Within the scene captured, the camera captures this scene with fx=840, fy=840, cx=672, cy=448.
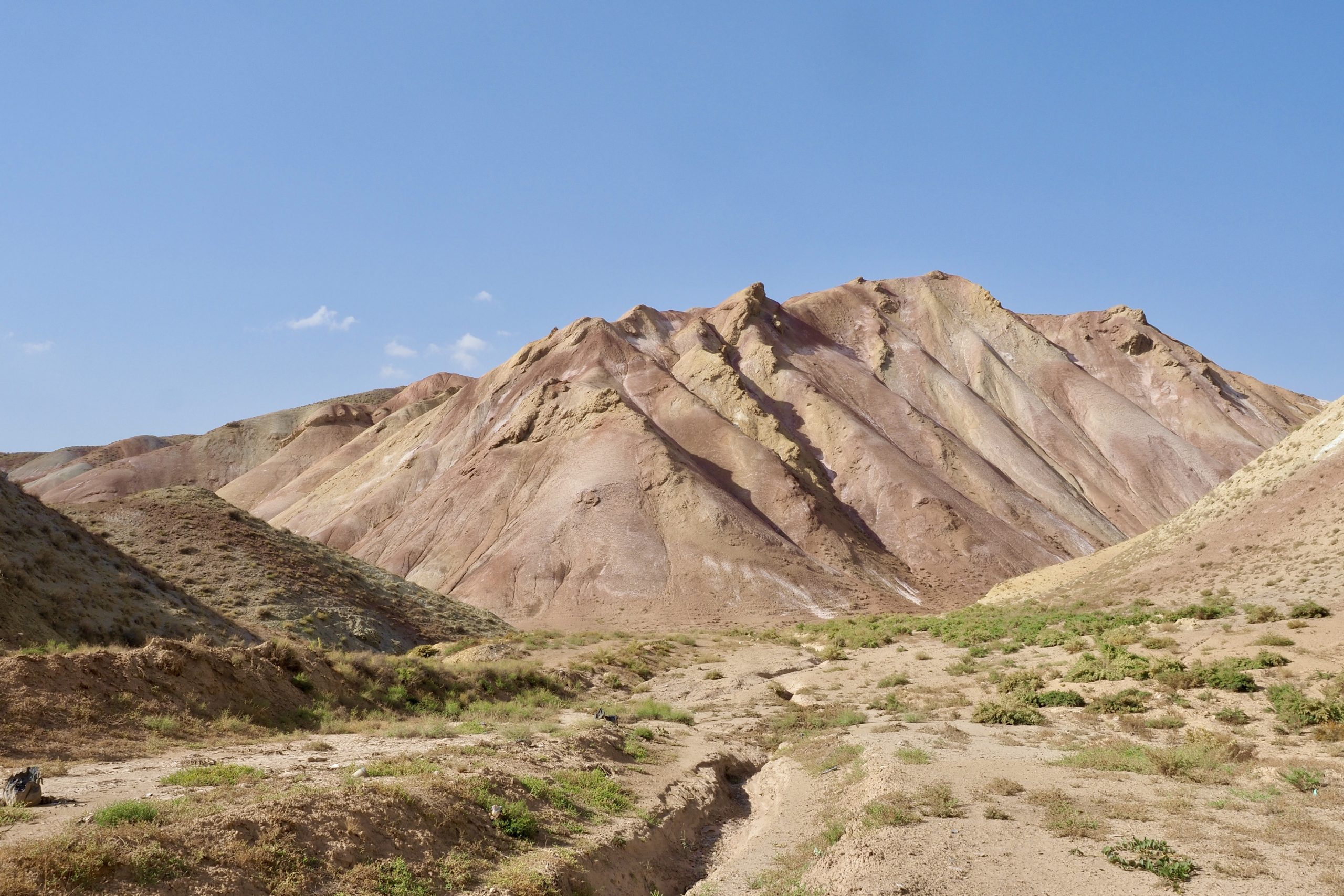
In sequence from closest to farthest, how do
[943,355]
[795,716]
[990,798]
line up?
[990,798] < [795,716] < [943,355]

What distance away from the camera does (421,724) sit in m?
16.6

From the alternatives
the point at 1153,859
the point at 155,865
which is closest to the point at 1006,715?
the point at 1153,859

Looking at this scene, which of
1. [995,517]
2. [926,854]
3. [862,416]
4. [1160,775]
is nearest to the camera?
[926,854]

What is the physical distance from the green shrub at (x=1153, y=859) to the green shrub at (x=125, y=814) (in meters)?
10.3

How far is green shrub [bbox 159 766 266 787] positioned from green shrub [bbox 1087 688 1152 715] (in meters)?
16.6

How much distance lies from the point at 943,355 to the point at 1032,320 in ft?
82.3

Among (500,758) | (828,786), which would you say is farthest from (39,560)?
(828,786)

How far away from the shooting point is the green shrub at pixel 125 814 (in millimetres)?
7781

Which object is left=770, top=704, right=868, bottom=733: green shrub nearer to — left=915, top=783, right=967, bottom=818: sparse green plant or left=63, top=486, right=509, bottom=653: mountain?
left=915, top=783, right=967, bottom=818: sparse green plant

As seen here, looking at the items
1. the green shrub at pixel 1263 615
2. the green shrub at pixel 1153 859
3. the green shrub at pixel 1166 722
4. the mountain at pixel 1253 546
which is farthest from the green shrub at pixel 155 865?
→ the mountain at pixel 1253 546

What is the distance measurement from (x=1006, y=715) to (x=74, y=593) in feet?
69.1

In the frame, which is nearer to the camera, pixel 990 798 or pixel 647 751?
pixel 990 798

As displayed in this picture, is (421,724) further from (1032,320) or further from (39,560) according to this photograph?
(1032,320)

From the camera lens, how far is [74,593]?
747 inches
